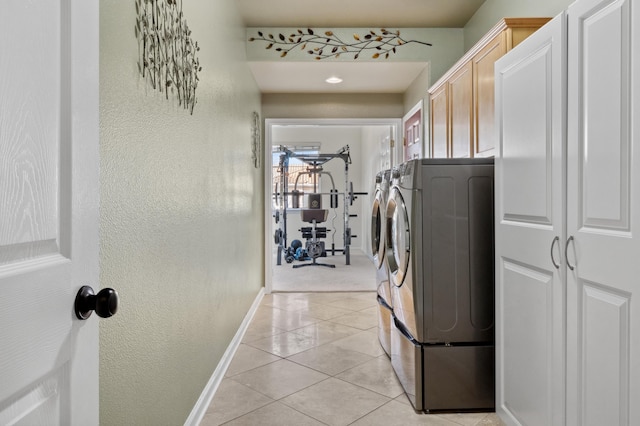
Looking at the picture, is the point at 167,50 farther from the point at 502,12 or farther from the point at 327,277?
the point at 327,277

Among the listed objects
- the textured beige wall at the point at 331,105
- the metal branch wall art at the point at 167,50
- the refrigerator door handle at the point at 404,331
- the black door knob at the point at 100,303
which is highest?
the textured beige wall at the point at 331,105

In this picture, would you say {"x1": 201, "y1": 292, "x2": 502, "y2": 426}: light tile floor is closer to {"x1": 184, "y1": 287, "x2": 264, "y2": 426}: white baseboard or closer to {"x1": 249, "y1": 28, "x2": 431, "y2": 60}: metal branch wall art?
{"x1": 184, "y1": 287, "x2": 264, "y2": 426}: white baseboard

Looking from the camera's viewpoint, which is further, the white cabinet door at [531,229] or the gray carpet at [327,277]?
the gray carpet at [327,277]

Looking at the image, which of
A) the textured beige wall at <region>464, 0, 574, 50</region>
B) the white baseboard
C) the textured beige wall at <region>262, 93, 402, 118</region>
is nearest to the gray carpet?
the white baseboard

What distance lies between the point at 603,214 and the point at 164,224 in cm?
139

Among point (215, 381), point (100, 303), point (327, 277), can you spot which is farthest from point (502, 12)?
point (327, 277)

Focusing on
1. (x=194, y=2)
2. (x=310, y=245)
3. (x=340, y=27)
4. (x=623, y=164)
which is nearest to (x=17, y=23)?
(x=623, y=164)

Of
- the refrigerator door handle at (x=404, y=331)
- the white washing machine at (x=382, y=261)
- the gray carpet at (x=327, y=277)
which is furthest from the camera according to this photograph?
the gray carpet at (x=327, y=277)

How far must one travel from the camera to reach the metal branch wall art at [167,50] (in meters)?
1.37

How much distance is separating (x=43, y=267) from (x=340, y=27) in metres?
3.56

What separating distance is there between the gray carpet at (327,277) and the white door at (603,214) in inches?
149

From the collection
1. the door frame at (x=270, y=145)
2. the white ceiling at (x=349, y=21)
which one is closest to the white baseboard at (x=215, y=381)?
the door frame at (x=270, y=145)

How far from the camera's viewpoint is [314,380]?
2.50 metres

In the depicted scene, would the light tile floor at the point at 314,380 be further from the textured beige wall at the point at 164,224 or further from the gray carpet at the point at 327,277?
the gray carpet at the point at 327,277
